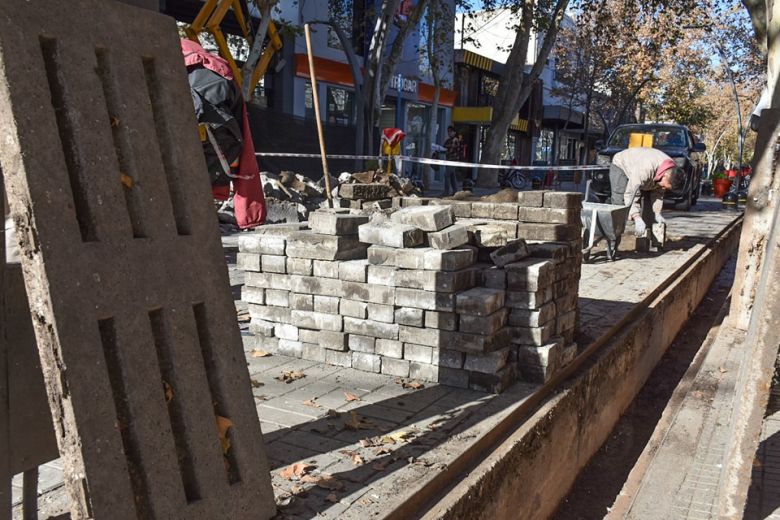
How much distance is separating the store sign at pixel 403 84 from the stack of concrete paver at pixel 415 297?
21848 millimetres

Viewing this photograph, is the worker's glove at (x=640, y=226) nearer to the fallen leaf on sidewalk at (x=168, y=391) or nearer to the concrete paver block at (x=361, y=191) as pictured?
the concrete paver block at (x=361, y=191)

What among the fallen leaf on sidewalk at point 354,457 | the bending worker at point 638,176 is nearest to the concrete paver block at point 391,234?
the fallen leaf on sidewalk at point 354,457

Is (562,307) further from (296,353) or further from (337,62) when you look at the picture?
(337,62)

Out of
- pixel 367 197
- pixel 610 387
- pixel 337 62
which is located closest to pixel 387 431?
pixel 610 387

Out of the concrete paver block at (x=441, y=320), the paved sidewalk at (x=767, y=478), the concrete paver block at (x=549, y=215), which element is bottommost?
the paved sidewalk at (x=767, y=478)

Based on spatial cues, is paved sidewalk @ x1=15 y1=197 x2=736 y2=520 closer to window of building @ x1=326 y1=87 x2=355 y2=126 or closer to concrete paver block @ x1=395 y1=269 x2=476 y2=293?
concrete paver block @ x1=395 y1=269 x2=476 y2=293

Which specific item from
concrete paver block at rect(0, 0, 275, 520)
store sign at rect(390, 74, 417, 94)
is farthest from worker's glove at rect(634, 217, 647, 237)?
store sign at rect(390, 74, 417, 94)

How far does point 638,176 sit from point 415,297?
281 inches

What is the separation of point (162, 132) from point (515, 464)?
7.86 feet

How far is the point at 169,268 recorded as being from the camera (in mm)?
2375

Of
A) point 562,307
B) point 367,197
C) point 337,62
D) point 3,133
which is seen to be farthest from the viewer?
point 337,62

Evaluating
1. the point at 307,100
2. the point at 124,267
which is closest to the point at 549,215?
the point at 124,267

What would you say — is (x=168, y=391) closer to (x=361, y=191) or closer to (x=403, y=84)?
(x=361, y=191)

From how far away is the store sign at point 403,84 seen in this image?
1029 inches
